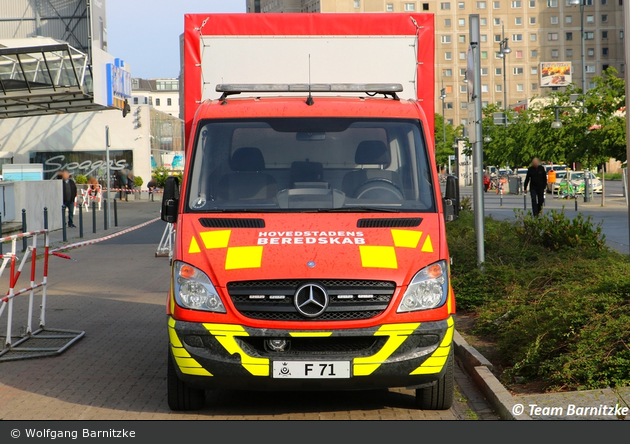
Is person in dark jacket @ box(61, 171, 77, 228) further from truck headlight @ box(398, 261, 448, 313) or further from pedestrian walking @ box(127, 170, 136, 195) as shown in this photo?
truck headlight @ box(398, 261, 448, 313)

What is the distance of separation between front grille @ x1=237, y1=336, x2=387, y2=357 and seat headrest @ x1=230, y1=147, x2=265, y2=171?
1.58m

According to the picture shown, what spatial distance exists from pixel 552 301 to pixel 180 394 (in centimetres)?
355

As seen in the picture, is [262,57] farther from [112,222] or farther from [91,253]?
[112,222]

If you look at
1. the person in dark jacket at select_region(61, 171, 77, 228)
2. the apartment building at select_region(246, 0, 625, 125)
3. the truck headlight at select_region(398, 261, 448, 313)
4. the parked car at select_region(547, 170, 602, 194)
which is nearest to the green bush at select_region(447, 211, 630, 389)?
the truck headlight at select_region(398, 261, 448, 313)

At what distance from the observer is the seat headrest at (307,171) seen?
652cm

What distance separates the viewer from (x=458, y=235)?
14562mm

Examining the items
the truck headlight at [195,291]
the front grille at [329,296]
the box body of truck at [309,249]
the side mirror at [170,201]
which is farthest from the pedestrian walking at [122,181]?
the front grille at [329,296]

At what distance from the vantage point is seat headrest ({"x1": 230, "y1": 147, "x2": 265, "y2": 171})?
21.5ft

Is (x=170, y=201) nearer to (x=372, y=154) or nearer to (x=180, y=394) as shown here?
(x=180, y=394)

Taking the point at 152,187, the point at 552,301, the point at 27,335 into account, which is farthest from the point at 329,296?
the point at 152,187

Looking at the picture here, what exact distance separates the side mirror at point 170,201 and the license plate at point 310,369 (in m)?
1.59

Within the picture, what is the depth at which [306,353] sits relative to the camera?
5.46m

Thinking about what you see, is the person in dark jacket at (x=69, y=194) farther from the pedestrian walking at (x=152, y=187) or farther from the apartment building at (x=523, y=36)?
the apartment building at (x=523, y=36)

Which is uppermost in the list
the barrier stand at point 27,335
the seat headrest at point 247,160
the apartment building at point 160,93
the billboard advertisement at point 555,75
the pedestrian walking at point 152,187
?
the apartment building at point 160,93
